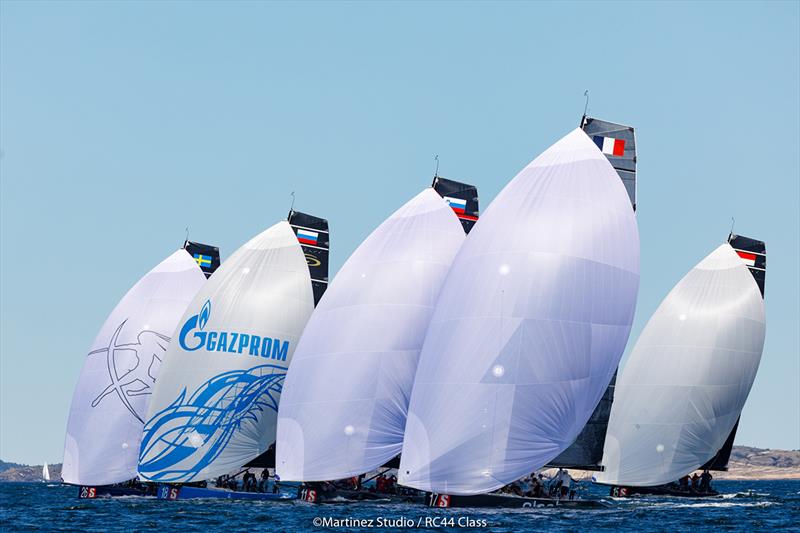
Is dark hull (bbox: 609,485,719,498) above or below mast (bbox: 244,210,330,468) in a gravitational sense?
below

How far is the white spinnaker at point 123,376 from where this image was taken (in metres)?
54.9

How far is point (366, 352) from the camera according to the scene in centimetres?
4472

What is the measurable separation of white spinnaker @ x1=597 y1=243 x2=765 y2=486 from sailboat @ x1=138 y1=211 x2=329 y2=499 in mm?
15342

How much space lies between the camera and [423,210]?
47.2 m

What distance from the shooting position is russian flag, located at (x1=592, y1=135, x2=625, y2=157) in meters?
44.1

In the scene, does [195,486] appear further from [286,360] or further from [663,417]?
[663,417]

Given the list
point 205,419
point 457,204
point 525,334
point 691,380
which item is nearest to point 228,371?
point 205,419

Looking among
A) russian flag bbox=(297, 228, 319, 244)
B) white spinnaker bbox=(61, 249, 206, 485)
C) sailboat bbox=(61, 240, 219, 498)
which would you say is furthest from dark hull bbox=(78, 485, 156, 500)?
russian flag bbox=(297, 228, 319, 244)

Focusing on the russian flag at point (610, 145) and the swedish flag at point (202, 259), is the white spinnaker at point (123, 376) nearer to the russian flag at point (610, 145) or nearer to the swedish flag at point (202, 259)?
the swedish flag at point (202, 259)

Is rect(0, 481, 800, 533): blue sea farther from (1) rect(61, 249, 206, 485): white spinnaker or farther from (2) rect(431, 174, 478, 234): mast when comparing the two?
(2) rect(431, 174, 478, 234): mast

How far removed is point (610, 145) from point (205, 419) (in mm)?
17806

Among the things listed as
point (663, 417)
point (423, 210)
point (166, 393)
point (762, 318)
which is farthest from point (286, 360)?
point (762, 318)

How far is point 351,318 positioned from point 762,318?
21.3 metres

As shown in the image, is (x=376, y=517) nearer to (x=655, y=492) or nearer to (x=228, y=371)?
(x=228, y=371)
